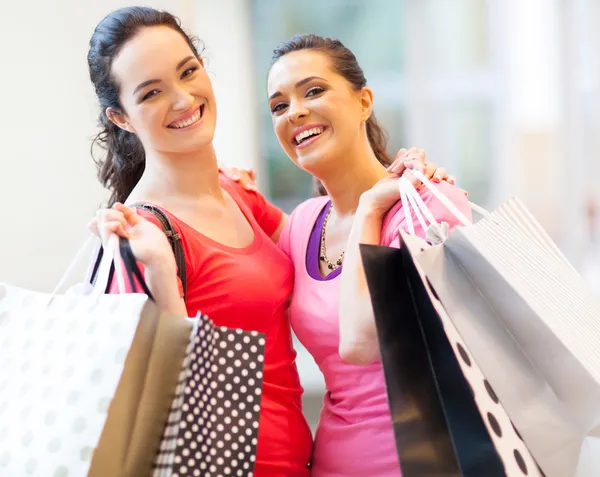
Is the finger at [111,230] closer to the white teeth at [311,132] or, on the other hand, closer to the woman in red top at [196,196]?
the woman in red top at [196,196]

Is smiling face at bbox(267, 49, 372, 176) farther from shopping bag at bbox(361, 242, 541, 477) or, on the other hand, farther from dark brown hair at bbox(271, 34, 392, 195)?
shopping bag at bbox(361, 242, 541, 477)

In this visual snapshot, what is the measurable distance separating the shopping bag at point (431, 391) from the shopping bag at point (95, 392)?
0.25 metres

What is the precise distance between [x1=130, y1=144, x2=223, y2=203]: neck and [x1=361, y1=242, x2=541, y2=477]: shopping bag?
0.55 meters

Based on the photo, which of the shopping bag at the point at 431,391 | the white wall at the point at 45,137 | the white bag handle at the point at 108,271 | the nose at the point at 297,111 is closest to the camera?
the shopping bag at the point at 431,391

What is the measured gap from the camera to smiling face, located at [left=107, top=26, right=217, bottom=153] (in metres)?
1.19

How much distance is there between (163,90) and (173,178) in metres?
0.16

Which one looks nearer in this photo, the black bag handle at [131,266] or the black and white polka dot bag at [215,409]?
the black and white polka dot bag at [215,409]

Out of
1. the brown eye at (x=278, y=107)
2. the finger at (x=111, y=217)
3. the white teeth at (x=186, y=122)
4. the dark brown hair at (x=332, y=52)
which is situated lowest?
the finger at (x=111, y=217)

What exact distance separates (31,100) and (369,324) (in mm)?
1201

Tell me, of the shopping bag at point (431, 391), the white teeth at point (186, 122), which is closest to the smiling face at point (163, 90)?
the white teeth at point (186, 122)

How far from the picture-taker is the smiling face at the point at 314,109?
132 centimetres

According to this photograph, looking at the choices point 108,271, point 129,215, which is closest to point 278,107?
point 129,215

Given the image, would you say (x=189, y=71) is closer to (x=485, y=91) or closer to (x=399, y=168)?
(x=399, y=168)

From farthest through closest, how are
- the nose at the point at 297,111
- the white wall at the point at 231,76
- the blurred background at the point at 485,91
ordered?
the blurred background at the point at 485,91 < the white wall at the point at 231,76 < the nose at the point at 297,111
